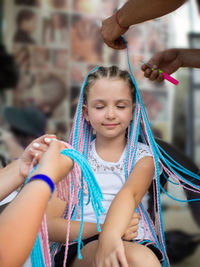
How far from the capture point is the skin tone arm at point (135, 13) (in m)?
1.04

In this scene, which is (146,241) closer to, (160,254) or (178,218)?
(160,254)

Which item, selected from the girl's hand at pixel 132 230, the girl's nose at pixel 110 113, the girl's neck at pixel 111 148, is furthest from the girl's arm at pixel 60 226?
the girl's nose at pixel 110 113

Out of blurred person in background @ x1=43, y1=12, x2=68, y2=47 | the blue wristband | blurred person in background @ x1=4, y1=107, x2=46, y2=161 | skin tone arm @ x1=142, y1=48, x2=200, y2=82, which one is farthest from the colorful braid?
blurred person in background @ x1=43, y1=12, x2=68, y2=47

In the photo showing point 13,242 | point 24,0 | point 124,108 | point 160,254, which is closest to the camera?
point 13,242

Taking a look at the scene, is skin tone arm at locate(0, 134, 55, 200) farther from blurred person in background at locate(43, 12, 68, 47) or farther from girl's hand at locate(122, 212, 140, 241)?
blurred person in background at locate(43, 12, 68, 47)

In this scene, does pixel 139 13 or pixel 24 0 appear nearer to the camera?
pixel 139 13

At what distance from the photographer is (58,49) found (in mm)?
2938

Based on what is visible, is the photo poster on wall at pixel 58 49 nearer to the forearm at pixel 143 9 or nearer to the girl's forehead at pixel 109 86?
the girl's forehead at pixel 109 86

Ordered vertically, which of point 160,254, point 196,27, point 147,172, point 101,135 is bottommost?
point 160,254

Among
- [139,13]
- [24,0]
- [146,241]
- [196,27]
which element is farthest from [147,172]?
[196,27]

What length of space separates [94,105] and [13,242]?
0.65 meters

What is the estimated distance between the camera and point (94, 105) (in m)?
1.18

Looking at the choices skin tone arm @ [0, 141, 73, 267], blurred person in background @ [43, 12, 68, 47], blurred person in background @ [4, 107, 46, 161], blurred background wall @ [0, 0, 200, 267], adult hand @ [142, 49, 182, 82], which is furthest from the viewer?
blurred person in background @ [43, 12, 68, 47]

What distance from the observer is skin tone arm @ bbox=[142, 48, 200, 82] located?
1267mm
